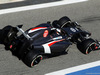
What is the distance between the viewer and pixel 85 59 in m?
10.3

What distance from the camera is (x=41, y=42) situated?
32.0 ft

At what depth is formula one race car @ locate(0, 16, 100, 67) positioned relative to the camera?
31.0 feet

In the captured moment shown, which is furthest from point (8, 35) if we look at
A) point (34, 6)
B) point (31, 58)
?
point (34, 6)

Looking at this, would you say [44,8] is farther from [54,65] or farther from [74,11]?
[54,65]

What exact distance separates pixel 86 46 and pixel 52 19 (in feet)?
14.0

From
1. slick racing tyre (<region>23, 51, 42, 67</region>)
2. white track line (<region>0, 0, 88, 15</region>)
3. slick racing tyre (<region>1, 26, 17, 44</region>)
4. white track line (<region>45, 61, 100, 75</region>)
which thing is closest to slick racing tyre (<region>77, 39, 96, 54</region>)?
white track line (<region>45, 61, 100, 75</region>)

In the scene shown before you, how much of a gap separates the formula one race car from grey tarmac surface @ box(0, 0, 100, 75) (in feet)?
1.10

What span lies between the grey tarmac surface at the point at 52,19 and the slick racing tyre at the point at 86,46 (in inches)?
13.1

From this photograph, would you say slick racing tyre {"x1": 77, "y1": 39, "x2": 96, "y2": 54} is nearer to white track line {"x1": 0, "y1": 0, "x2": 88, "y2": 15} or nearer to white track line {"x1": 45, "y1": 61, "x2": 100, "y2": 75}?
white track line {"x1": 45, "y1": 61, "x2": 100, "y2": 75}

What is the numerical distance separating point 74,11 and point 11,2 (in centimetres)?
481

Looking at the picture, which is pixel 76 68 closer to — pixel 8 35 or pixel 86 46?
pixel 86 46

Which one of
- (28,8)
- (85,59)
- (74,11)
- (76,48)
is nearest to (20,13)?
(28,8)

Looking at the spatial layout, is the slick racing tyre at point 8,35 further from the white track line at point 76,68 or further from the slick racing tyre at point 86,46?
the slick racing tyre at point 86,46

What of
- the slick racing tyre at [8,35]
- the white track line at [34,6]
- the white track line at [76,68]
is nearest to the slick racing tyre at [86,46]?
the white track line at [76,68]
